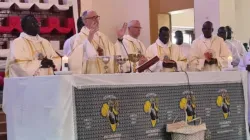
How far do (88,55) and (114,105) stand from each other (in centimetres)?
131

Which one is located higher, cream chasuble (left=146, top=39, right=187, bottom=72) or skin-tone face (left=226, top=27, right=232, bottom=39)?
skin-tone face (left=226, top=27, right=232, bottom=39)

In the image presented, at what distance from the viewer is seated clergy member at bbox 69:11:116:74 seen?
4832 millimetres

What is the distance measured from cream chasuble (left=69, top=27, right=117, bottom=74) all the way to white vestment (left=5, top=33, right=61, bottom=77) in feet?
1.13

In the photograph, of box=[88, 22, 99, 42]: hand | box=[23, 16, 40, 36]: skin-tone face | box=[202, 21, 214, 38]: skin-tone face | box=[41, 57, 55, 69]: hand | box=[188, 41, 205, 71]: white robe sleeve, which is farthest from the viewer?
box=[202, 21, 214, 38]: skin-tone face

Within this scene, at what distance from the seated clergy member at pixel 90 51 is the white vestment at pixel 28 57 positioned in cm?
34

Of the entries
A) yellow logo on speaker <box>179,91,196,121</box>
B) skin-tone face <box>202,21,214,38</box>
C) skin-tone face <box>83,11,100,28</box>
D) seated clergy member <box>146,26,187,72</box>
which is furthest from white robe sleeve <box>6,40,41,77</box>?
skin-tone face <box>202,21,214,38</box>

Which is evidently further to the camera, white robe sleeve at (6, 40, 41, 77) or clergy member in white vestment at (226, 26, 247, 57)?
clergy member in white vestment at (226, 26, 247, 57)

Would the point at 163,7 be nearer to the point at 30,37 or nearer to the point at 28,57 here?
the point at 30,37

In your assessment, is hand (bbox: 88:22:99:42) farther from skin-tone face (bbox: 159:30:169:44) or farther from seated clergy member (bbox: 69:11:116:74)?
skin-tone face (bbox: 159:30:169:44)

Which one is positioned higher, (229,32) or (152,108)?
(229,32)

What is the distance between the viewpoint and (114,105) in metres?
4.26

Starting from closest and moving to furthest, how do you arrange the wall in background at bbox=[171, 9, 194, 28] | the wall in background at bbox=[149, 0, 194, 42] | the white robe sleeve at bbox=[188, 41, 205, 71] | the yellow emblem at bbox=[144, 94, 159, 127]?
the yellow emblem at bbox=[144, 94, 159, 127] < the white robe sleeve at bbox=[188, 41, 205, 71] < the wall in background at bbox=[149, 0, 194, 42] < the wall in background at bbox=[171, 9, 194, 28]

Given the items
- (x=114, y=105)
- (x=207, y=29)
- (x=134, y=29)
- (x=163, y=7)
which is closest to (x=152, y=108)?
(x=114, y=105)

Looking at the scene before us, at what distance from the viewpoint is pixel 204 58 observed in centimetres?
705
